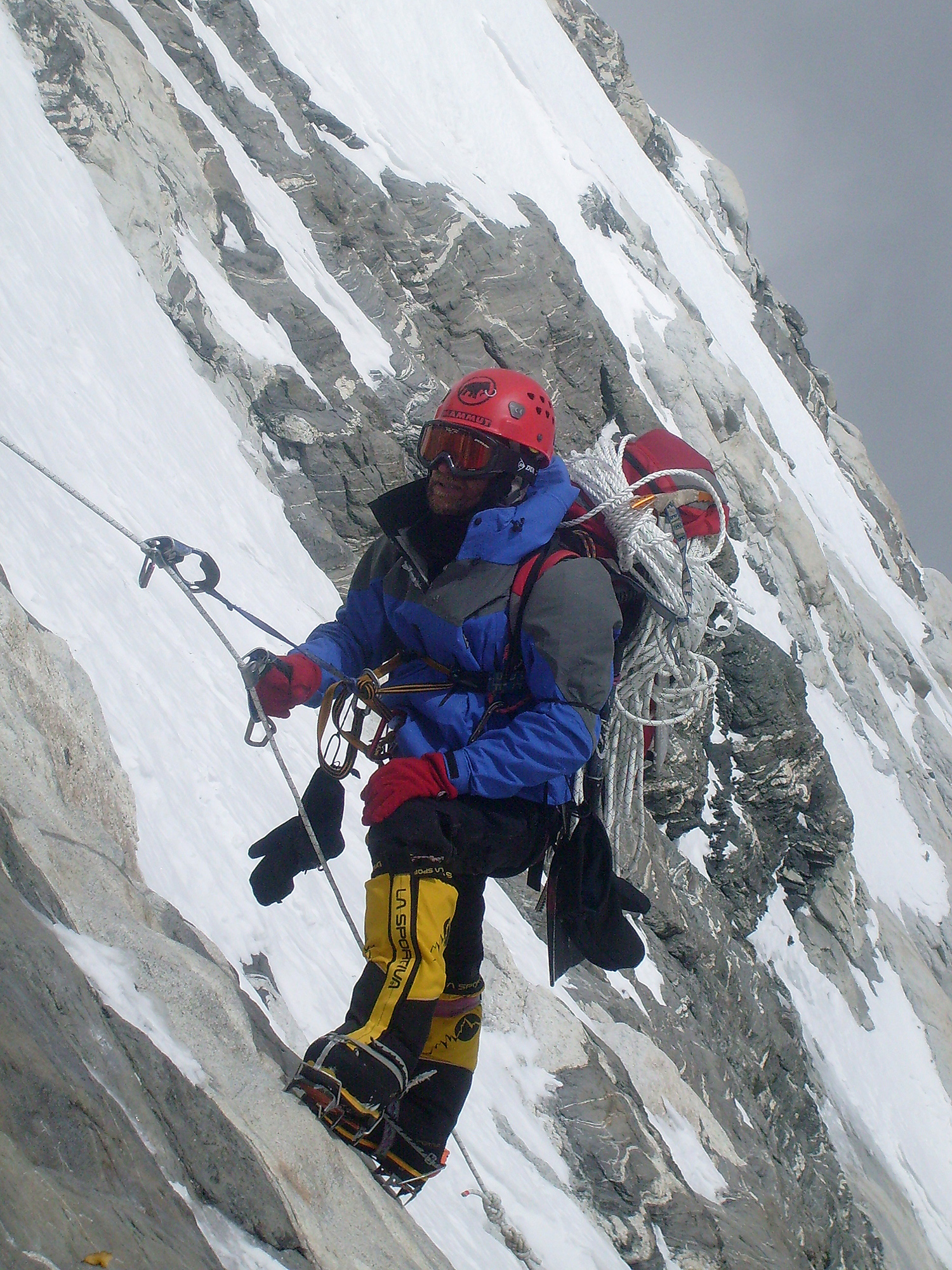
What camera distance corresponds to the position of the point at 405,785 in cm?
295

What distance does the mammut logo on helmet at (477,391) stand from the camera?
11.4 ft

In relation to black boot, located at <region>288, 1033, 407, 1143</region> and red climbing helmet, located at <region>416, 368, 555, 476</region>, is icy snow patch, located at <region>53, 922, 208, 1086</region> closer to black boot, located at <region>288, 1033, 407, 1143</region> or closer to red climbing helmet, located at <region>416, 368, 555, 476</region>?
black boot, located at <region>288, 1033, 407, 1143</region>

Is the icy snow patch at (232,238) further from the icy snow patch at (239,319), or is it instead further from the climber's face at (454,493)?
the climber's face at (454,493)

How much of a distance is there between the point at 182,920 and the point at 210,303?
10434 mm

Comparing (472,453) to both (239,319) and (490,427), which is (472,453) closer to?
(490,427)

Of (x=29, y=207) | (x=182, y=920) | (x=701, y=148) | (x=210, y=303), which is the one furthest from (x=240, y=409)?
(x=701, y=148)

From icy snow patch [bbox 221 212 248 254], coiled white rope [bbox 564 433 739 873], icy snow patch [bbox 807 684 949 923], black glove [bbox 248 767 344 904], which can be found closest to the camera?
black glove [bbox 248 767 344 904]

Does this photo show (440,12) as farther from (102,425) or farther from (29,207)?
(102,425)

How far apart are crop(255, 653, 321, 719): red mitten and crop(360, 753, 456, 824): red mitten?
55cm

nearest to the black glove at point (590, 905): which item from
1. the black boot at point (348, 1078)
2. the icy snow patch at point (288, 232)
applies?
the black boot at point (348, 1078)

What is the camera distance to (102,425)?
8172 mm

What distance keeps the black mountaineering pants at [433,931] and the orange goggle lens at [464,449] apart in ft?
3.96

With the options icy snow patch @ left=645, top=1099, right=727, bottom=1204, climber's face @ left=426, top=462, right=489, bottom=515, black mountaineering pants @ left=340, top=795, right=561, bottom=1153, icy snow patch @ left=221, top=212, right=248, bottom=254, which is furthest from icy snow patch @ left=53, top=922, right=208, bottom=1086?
icy snow patch @ left=221, top=212, right=248, bottom=254

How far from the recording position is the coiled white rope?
144 inches
